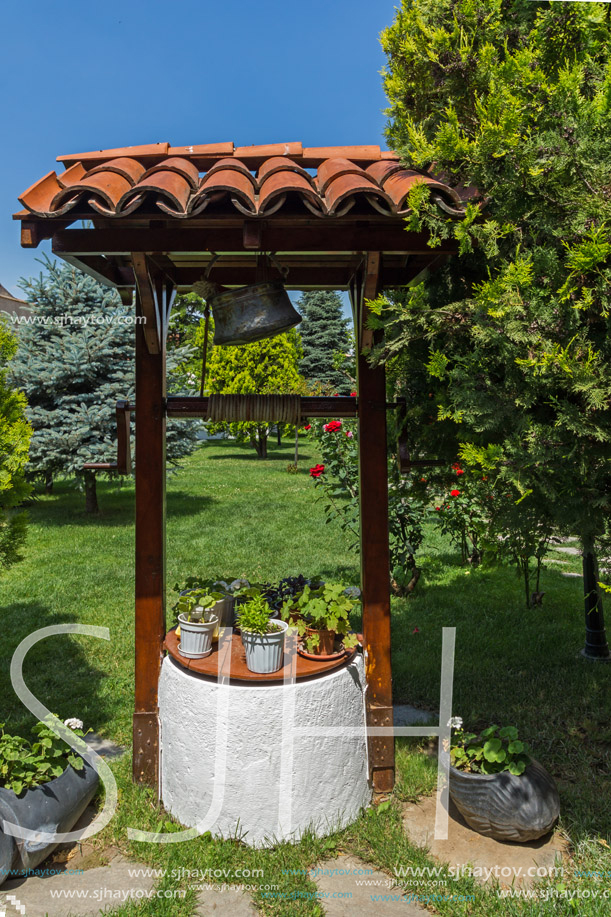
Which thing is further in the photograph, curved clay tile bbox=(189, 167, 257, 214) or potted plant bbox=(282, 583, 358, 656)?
potted plant bbox=(282, 583, 358, 656)

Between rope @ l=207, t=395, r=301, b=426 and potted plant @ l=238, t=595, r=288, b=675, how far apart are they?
92cm

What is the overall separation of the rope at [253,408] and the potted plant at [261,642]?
92cm

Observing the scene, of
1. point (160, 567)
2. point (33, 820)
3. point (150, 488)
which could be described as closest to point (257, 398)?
point (150, 488)

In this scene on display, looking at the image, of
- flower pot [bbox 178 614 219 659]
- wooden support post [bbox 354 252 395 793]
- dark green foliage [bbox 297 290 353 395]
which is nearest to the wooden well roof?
wooden support post [bbox 354 252 395 793]

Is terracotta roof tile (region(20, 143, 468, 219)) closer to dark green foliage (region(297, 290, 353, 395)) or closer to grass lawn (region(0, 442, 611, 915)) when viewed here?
grass lawn (region(0, 442, 611, 915))

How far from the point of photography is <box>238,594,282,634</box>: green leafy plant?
2.71 meters

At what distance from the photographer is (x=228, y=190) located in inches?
92.1

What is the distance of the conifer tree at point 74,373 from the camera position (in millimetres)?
9578

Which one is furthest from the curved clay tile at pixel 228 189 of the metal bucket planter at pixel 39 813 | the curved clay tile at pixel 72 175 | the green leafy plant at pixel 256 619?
the metal bucket planter at pixel 39 813

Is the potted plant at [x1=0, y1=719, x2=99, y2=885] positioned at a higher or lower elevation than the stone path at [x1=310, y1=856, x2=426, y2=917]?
higher

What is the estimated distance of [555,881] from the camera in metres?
2.49

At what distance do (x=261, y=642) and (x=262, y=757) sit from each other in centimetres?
47

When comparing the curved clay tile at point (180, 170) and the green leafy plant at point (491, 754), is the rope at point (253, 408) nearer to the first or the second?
the curved clay tile at point (180, 170)

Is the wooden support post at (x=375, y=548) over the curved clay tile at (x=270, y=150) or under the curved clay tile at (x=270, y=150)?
under
